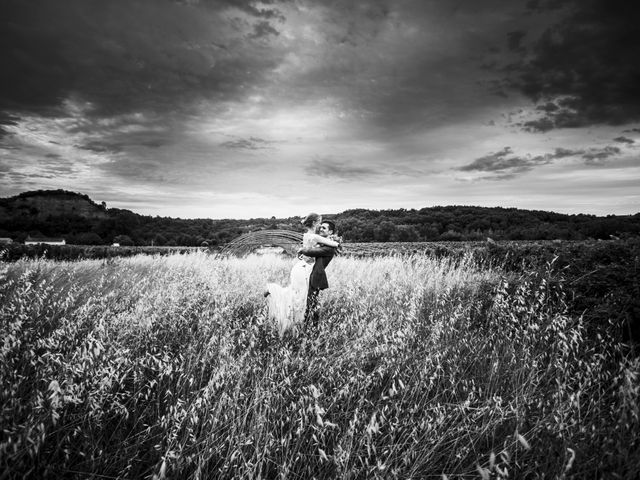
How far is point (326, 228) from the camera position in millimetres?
4969

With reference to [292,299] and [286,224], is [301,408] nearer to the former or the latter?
[292,299]

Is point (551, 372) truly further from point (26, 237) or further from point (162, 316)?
point (26, 237)

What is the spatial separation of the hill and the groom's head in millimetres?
6869

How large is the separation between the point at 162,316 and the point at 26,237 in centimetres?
5084

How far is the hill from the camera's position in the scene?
1745 centimetres

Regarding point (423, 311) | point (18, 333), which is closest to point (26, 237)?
point (18, 333)

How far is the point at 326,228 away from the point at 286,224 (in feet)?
25.4

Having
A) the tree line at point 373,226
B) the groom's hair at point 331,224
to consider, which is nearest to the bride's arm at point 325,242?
the groom's hair at point 331,224

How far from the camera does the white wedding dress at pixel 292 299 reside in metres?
3.68

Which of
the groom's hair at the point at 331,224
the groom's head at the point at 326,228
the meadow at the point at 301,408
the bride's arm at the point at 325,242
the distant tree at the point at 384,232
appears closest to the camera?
the meadow at the point at 301,408

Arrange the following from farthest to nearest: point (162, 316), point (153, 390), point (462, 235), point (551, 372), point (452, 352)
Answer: point (462, 235) → point (162, 316) → point (452, 352) → point (551, 372) → point (153, 390)

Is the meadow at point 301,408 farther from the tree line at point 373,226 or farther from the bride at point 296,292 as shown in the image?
the tree line at point 373,226

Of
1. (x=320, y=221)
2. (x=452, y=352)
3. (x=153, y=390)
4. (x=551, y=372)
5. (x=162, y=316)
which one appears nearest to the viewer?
(x=153, y=390)

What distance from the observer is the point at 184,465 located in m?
1.69
